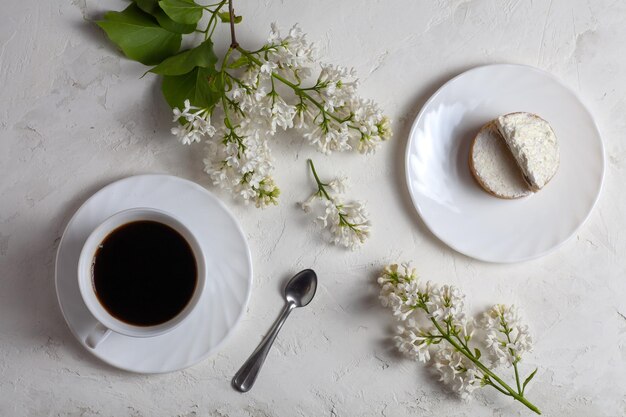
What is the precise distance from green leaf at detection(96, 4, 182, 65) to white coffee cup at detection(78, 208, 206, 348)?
10.8 inches

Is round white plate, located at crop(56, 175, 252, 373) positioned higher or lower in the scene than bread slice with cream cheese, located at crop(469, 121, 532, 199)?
lower

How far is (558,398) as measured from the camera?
115cm

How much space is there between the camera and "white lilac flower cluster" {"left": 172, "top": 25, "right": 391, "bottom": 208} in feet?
3.15

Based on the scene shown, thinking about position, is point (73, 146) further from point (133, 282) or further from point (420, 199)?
point (420, 199)

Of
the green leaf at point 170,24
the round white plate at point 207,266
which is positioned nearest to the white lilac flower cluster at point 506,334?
the round white plate at point 207,266

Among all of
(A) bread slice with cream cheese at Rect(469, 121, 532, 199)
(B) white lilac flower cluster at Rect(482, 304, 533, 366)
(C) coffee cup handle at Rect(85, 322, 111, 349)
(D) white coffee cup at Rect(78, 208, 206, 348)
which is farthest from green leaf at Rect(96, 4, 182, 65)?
(B) white lilac flower cluster at Rect(482, 304, 533, 366)

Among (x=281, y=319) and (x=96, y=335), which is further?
(x=281, y=319)

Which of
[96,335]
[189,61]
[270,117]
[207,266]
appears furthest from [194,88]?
[96,335]

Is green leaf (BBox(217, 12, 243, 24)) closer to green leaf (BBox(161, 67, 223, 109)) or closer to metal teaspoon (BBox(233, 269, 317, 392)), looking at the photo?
green leaf (BBox(161, 67, 223, 109))

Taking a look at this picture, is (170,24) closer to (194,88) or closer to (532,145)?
(194,88)

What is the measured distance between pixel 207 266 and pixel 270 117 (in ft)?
0.91

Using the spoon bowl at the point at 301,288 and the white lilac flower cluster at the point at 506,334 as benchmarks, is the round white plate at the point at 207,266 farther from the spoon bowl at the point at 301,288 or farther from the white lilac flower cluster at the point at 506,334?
the white lilac flower cluster at the point at 506,334

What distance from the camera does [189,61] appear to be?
997 mm

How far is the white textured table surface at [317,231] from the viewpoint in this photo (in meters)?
1.06
